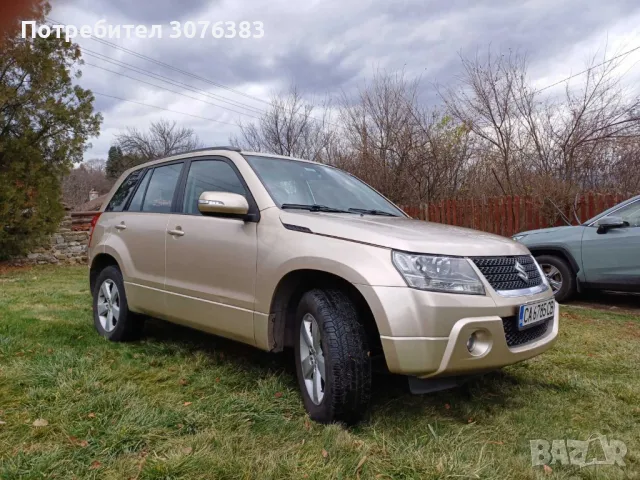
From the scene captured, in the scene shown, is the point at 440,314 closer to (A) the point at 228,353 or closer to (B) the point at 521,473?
(B) the point at 521,473

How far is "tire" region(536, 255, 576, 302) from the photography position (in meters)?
6.39

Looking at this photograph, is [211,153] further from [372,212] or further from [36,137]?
[36,137]

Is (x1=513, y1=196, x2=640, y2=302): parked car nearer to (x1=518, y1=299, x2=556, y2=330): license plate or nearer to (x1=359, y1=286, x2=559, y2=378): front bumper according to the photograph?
(x1=518, y1=299, x2=556, y2=330): license plate

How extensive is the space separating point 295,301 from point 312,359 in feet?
1.37

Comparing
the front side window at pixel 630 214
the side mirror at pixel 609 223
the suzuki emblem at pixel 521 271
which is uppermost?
the front side window at pixel 630 214

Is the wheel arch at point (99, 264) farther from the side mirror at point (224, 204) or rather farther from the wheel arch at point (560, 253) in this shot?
the wheel arch at point (560, 253)

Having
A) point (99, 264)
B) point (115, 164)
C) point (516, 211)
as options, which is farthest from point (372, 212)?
point (115, 164)

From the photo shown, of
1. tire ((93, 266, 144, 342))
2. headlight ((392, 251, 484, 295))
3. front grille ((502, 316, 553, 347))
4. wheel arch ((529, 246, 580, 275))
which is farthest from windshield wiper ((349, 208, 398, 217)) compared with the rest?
wheel arch ((529, 246, 580, 275))

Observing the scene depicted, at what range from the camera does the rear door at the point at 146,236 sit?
3834 millimetres

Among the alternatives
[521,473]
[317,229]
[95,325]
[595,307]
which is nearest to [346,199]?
[317,229]

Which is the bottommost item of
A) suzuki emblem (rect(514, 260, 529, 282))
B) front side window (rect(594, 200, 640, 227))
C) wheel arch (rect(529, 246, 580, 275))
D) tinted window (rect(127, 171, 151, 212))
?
wheel arch (rect(529, 246, 580, 275))

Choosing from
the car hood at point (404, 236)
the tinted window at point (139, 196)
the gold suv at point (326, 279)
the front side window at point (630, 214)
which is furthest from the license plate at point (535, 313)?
the front side window at point (630, 214)

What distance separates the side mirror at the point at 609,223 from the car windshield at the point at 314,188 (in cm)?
345

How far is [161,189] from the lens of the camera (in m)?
4.16
